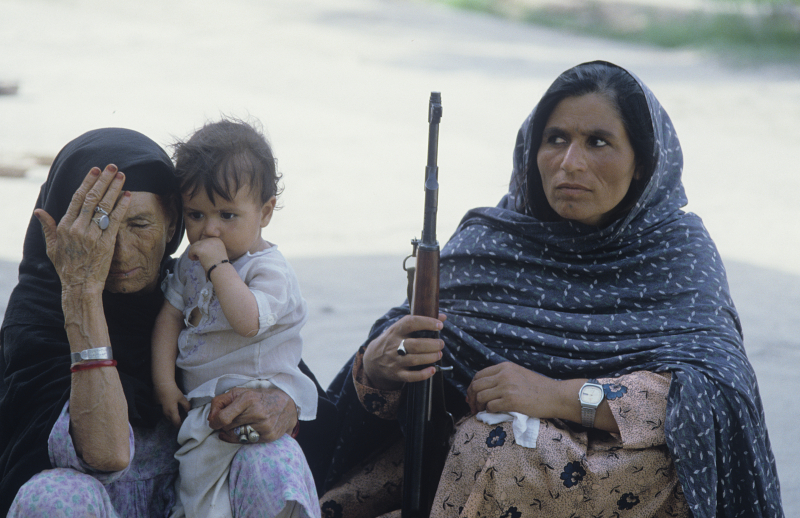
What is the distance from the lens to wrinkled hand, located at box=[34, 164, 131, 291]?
2.00 m

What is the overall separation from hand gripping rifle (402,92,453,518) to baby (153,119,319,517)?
13.0 inches

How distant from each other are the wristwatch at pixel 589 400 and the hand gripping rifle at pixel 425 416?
0.41 meters

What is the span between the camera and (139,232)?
219 cm

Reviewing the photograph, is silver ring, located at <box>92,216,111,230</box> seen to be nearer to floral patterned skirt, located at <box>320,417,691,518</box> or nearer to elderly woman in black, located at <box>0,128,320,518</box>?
elderly woman in black, located at <box>0,128,320,518</box>

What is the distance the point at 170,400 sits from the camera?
2.25 meters

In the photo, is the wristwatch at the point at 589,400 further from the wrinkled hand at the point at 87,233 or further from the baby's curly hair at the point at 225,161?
the wrinkled hand at the point at 87,233

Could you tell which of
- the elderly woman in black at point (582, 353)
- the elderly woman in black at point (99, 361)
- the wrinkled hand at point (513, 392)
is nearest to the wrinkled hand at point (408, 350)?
the elderly woman in black at point (582, 353)

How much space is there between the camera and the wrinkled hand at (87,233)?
200 centimetres

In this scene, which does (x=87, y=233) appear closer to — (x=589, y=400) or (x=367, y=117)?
(x=589, y=400)

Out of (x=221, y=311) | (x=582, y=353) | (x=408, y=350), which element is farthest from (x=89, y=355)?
(x=582, y=353)

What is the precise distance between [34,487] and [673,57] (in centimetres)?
1759

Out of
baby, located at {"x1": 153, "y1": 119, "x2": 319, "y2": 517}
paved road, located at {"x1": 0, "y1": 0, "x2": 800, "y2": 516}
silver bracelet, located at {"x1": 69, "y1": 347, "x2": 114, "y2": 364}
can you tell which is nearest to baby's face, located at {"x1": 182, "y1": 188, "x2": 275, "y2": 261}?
baby, located at {"x1": 153, "y1": 119, "x2": 319, "y2": 517}

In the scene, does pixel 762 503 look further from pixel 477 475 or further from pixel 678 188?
pixel 678 188

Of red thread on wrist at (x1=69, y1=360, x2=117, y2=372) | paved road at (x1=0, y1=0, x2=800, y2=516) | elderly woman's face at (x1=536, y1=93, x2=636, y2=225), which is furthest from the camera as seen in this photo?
paved road at (x1=0, y1=0, x2=800, y2=516)
